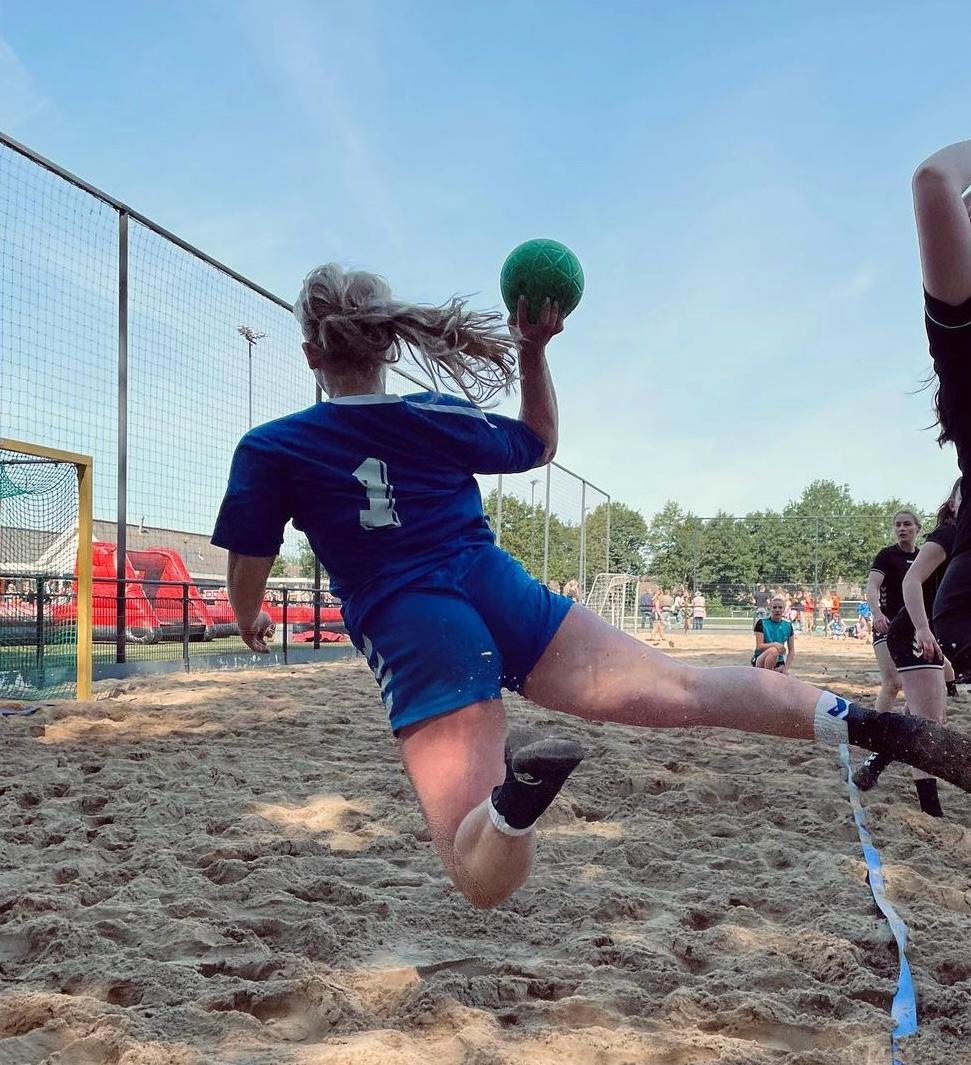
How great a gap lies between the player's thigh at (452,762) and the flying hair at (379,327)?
0.85 metres

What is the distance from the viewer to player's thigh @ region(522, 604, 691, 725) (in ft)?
6.82

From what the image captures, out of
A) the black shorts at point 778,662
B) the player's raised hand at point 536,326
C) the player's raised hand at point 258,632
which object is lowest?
the black shorts at point 778,662

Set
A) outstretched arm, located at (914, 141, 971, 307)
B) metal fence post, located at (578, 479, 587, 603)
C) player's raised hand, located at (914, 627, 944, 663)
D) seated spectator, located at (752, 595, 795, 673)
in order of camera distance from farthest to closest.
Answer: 1. metal fence post, located at (578, 479, 587, 603)
2. seated spectator, located at (752, 595, 795, 673)
3. player's raised hand, located at (914, 627, 944, 663)
4. outstretched arm, located at (914, 141, 971, 307)

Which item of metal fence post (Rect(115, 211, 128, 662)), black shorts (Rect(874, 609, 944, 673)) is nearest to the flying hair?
black shorts (Rect(874, 609, 944, 673))

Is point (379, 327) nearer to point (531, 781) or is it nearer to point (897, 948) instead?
point (531, 781)

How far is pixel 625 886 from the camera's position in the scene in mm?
3143

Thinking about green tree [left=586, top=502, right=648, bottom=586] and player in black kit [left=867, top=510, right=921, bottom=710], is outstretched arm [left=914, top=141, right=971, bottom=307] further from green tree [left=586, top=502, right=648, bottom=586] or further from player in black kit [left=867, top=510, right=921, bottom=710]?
green tree [left=586, top=502, right=648, bottom=586]

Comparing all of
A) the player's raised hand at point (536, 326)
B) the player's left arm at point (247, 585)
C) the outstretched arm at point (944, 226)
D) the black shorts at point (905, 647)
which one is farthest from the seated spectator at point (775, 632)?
the outstretched arm at point (944, 226)

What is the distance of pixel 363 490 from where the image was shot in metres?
2.10

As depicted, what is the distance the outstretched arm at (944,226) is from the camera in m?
1.84

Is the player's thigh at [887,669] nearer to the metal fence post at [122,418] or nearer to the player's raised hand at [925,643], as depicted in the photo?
the player's raised hand at [925,643]

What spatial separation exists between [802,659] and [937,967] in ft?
48.5

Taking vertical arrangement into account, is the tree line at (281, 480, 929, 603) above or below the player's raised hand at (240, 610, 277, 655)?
above

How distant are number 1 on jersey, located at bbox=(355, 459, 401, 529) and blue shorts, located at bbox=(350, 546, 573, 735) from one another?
165 mm
